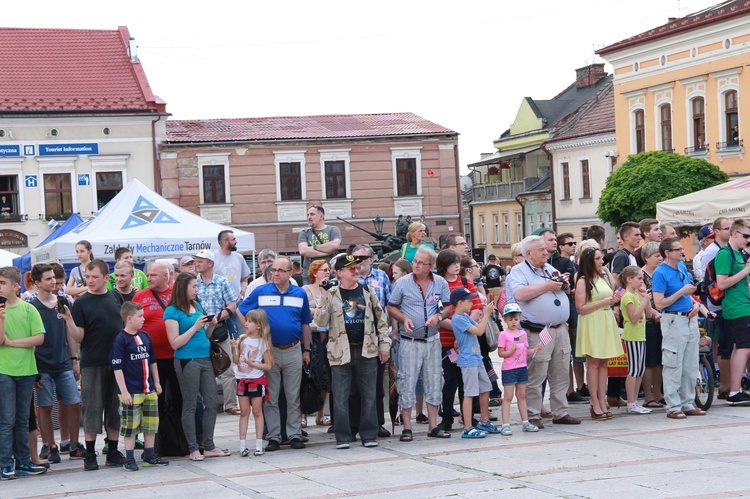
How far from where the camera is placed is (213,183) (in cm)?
4384

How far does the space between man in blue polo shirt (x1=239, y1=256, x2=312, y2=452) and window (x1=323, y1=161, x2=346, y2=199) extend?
111ft

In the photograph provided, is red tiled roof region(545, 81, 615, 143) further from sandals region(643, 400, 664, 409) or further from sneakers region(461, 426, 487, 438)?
sneakers region(461, 426, 487, 438)

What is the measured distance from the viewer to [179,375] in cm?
1052

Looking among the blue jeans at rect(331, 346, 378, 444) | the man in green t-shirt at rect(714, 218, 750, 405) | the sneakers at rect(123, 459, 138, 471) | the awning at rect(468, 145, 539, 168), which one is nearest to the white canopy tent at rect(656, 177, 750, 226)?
the man in green t-shirt at rect(714, 218, 750, 405)

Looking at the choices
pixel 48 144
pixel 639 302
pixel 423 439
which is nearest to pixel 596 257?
pixel 639 302

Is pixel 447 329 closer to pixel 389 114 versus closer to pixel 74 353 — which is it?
pixel 74 353

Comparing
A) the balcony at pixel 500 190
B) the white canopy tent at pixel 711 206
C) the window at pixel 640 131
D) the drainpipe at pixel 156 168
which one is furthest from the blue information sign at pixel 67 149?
the balcony at pixel 500 190

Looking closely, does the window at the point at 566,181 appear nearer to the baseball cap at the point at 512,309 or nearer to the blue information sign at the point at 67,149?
the blue information sign at the point at 67,149

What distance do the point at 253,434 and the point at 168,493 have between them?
10.3 feet

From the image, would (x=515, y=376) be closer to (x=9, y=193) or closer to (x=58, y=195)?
(x=58, y=195)

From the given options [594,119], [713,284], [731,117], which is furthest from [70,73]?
[713,284]

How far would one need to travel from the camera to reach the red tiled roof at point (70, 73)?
134 ft

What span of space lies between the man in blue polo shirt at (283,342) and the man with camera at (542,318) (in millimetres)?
2291

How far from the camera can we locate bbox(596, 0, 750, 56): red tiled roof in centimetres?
3657
